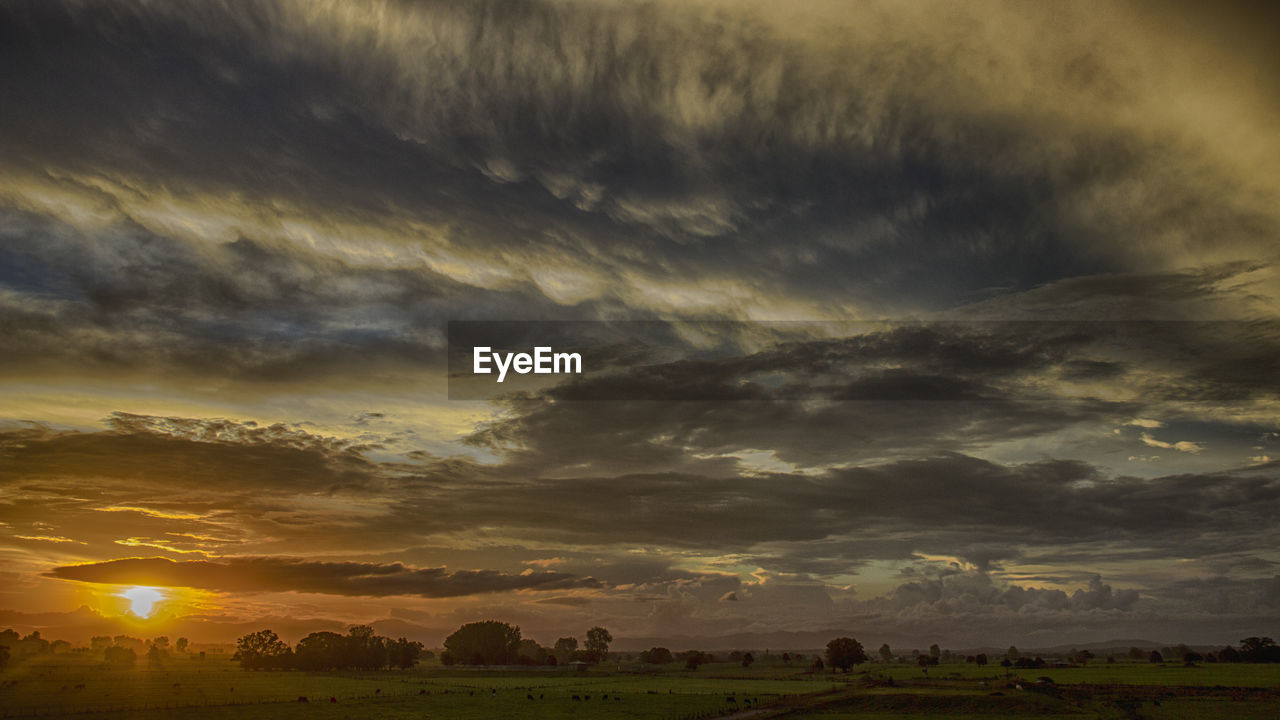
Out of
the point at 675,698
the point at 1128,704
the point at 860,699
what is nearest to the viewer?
the point at 1128,704

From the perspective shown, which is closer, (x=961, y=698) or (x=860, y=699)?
(x=961, y=698)

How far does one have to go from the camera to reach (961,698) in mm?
137375

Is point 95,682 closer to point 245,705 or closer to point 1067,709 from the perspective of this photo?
point 245,705

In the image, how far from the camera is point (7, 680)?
189 m

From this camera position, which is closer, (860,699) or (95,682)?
(860,699)

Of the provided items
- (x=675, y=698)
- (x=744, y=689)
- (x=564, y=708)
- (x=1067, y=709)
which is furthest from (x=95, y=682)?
(x=1067, y=709)

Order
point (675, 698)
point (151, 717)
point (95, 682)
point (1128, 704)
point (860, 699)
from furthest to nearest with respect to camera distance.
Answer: point (95, 682)
point (675, 698)
point (860, 699)
point (1128, 704)
point (151, 717)

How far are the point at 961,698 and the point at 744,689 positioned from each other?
6370 cm

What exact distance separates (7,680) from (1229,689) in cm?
27714

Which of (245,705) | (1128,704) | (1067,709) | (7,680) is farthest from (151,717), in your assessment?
(1128,704)

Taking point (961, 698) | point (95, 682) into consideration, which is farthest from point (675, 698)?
point (95, 682)

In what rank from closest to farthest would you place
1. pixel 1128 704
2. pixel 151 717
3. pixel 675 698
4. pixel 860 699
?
pixel 151 717, pixel 1128 704, pixel 860 699, pixel 675 698

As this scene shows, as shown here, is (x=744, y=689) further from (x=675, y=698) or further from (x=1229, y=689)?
(x=1229, y=689)

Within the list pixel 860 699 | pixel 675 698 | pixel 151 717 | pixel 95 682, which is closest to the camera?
pixel 151 717
